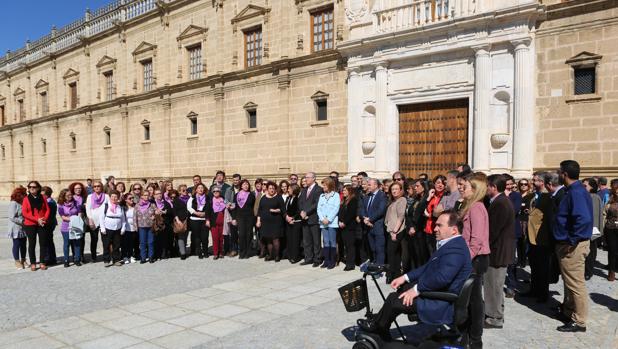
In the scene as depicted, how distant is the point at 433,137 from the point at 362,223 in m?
5.98

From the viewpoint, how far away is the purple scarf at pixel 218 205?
1040 centimetres

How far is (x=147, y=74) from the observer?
24328mm

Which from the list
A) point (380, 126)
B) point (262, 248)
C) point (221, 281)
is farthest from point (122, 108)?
point (221, 281)

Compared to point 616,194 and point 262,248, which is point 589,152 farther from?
point 262,248

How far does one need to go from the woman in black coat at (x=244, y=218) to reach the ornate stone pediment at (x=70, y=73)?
2423cm

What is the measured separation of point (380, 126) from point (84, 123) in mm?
22118

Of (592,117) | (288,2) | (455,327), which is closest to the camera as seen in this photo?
(455,327)

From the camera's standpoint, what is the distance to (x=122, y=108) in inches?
1003

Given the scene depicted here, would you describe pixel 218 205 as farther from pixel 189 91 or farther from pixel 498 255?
pixel 189 91

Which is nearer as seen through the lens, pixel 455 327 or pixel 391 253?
pixel 455 327

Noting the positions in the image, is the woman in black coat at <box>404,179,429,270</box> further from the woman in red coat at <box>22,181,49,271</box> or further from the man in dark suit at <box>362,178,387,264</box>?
the woman in red coat at <box>22,181,49,271</box>

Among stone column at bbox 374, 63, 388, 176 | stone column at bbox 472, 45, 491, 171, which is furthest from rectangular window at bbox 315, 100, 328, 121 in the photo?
stone column at bbox 472, 45, 491, 171

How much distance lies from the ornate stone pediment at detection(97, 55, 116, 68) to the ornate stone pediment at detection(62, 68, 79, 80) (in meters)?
3.26

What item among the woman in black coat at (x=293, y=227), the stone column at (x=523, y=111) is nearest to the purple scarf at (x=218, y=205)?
the woman in black coat at (x=293, y=227)
